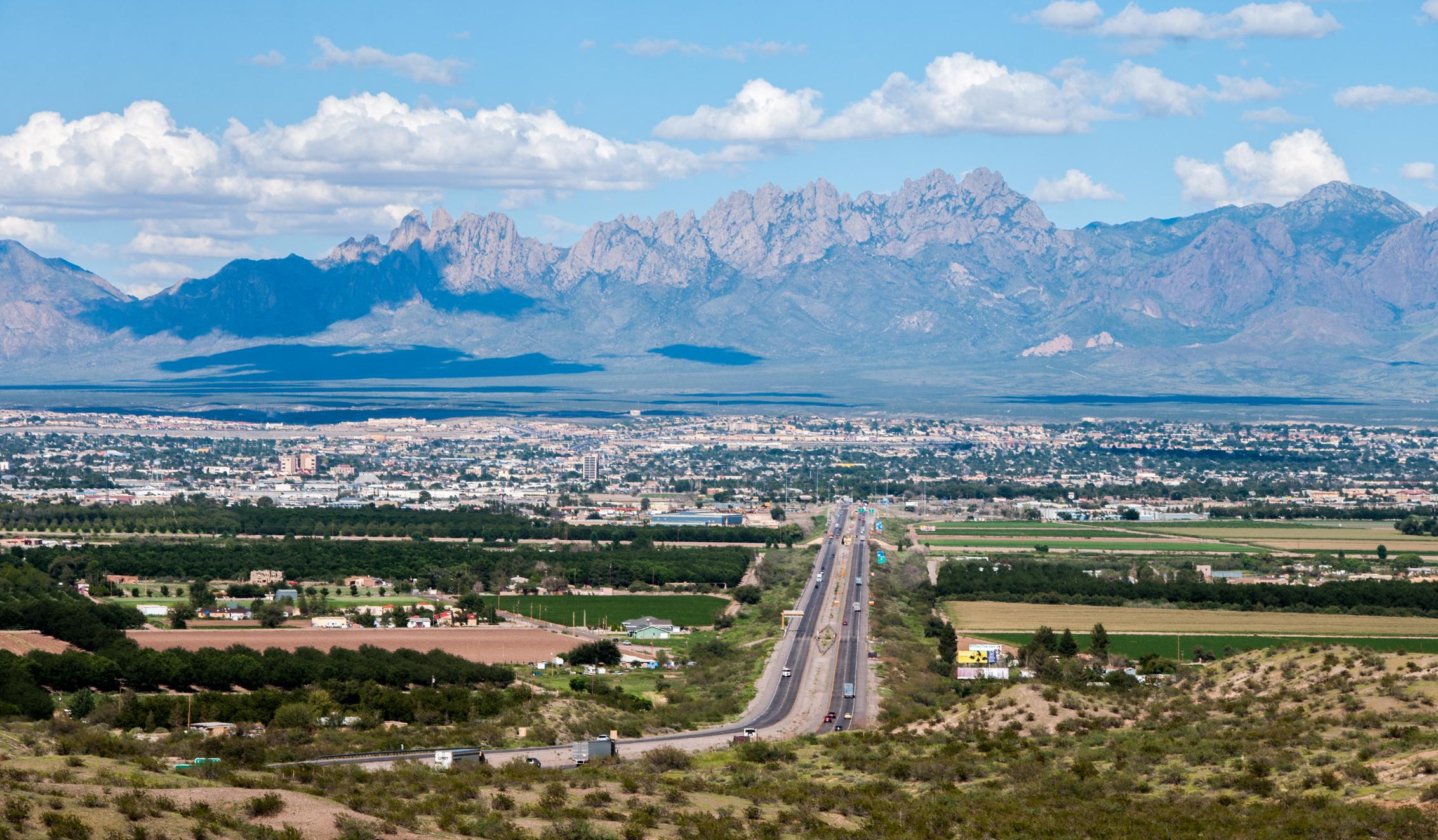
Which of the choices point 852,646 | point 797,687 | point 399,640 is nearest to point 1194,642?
point 852,646

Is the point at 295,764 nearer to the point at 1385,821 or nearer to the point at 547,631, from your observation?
the point at 1385,821

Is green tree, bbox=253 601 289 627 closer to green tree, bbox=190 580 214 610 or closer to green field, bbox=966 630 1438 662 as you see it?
green tree, bbox=190 580 214 610

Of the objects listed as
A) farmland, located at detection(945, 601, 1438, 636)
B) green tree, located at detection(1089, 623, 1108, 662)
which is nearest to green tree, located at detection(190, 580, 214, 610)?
farmland, located at detection(945, 601, 1438, 636)

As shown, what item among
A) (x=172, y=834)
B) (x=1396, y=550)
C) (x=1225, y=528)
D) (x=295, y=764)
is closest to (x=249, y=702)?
(x=295, y=764)

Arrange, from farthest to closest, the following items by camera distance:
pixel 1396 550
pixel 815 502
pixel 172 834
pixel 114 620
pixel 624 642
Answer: pixel 815 502, pixel 1396 550, pixel 624 642, pixel 114 620, pixel 172 834

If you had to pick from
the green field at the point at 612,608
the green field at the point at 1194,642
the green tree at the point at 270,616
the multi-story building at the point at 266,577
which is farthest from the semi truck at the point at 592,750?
the multi-story building at the point at 266,577
